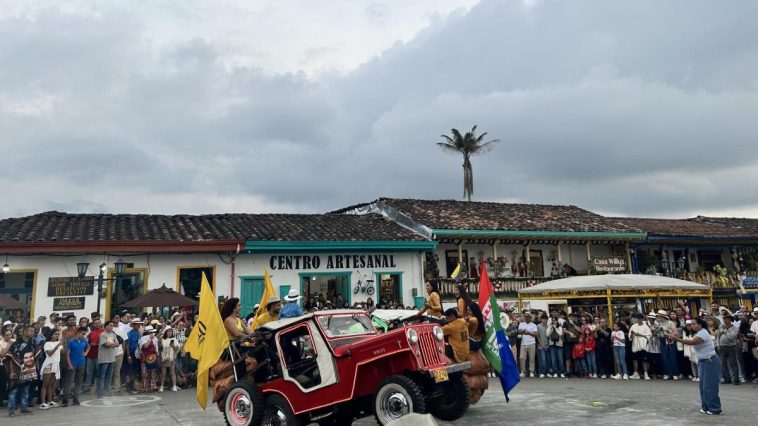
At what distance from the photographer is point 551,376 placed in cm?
1497

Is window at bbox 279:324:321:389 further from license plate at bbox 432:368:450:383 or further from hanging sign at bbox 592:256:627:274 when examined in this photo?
hanging sign at bbox 592:256:627:274

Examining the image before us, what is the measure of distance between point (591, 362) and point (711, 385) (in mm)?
5675

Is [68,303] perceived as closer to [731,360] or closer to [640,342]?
[640,342]

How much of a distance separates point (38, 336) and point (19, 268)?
19.6 feet

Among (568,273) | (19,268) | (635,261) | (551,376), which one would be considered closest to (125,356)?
(19,268)

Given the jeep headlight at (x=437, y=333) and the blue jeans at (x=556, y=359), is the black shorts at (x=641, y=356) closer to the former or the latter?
the blue jeans at (x=556, y=359)

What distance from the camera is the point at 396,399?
7.07 m

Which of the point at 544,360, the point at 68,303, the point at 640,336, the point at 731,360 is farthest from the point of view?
the point at 68,303

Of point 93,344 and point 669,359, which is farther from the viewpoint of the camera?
point 669,359

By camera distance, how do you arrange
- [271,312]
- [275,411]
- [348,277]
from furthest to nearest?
1. [348,277]
2. [271,312]
3. [275,411]

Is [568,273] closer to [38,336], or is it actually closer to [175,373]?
[175,373]

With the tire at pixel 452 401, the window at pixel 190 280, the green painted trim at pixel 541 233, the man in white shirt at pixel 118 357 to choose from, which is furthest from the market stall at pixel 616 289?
the man in white shirt at pixel 118 357

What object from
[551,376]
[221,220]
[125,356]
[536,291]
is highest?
[221,220]

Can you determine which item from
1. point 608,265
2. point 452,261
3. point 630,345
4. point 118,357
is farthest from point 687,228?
point 118,357
